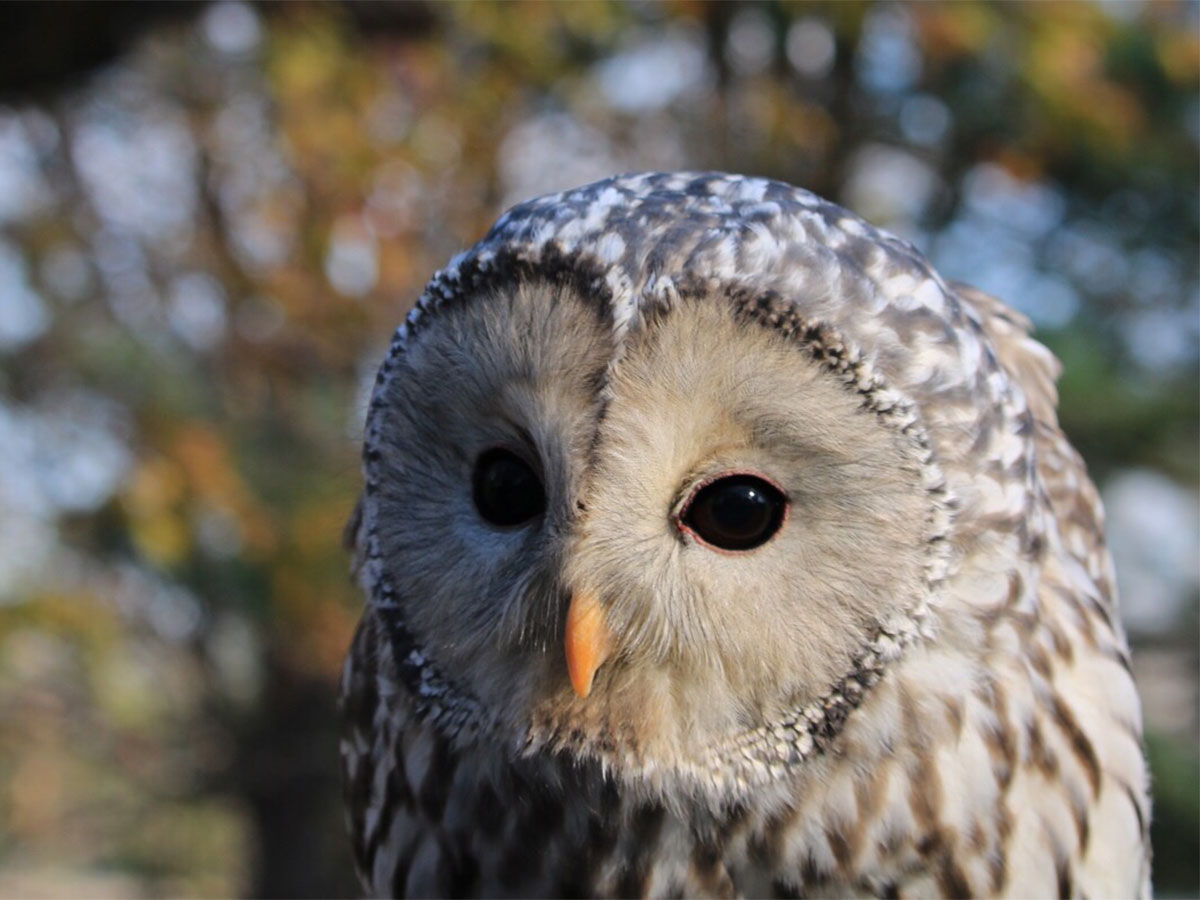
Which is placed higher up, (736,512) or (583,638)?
(736,512)

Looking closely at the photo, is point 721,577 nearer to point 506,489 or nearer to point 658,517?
point 658,517

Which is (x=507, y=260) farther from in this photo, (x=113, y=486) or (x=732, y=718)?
(x=113, y=486)

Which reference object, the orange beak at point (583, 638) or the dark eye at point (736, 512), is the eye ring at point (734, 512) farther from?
the orange beak at point (583, 638)

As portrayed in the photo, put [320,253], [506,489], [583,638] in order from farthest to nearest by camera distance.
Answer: [320,253] < [506,489] < [583,638]

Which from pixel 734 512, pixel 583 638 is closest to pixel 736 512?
pixel 734 512

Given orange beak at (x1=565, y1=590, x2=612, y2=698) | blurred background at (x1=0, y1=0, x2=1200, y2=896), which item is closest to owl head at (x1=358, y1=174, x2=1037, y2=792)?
orange beak at (x1=565, y1=590, x2=612, y2=698)

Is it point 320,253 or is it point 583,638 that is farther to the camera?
point 320,253

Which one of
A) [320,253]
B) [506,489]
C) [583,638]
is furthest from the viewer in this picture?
[320,253]

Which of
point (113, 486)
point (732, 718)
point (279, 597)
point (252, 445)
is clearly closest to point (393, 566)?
point (732, 718)
